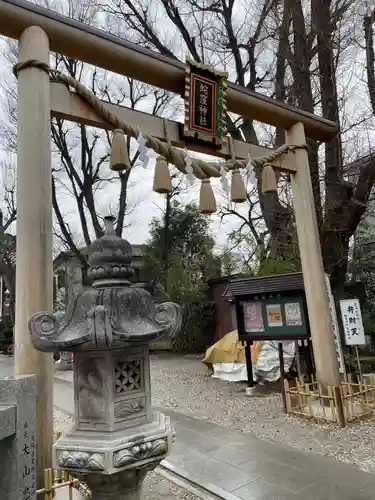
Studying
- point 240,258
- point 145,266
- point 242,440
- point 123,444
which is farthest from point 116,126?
point 145,266

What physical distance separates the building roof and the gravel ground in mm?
2099

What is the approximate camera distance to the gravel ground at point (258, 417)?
15.1 feet

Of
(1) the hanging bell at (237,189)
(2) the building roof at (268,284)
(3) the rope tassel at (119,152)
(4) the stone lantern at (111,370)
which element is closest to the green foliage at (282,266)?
(2) the building roof at (268,284)

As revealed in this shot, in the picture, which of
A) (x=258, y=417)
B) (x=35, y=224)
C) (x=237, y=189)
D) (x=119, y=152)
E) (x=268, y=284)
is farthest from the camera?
(x=268, y=284)

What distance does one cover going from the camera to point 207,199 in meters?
5.25

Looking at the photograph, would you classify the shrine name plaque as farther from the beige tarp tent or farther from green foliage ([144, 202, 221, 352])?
green foliage ([144, 202, 221, 352])

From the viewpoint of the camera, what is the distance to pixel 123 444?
2.25 metres

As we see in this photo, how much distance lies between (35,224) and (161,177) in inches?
67.9

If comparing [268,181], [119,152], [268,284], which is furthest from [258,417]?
[119,152]

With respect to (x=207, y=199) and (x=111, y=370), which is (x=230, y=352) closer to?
(x=207, y=199)

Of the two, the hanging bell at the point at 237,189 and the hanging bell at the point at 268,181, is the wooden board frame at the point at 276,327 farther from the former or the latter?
the hanging bell at the point at 237,189

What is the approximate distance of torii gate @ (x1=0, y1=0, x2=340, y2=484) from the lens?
11.9 ft

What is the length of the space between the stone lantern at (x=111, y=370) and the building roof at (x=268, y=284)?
16.1ft

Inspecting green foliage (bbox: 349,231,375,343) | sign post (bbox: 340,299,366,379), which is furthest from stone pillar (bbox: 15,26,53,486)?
green foliage (bbox: 349,231,375,343)
